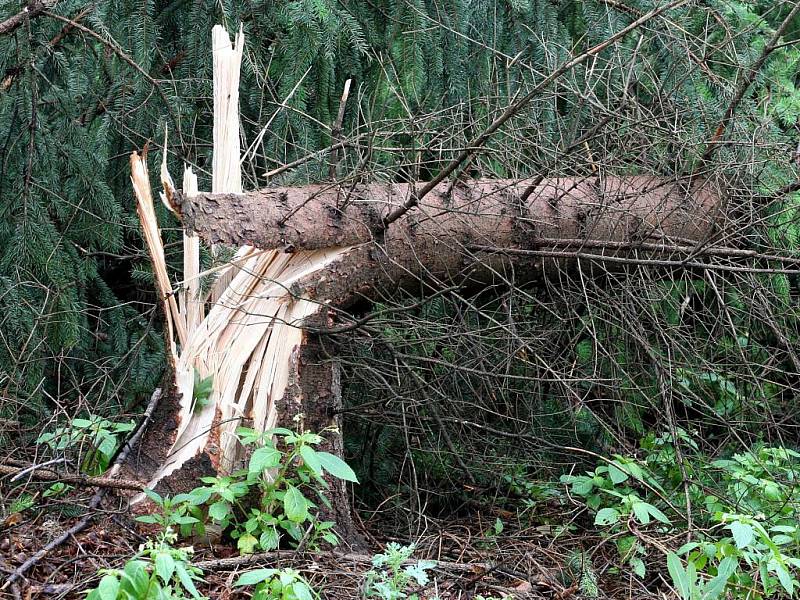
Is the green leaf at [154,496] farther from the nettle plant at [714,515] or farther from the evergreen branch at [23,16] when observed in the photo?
the evergreen branch at [23,16]

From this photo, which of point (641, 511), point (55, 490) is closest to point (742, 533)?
point (641, 511)

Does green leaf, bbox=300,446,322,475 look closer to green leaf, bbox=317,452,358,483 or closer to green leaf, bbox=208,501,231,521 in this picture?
green leaf, bbox=317,452,358,483

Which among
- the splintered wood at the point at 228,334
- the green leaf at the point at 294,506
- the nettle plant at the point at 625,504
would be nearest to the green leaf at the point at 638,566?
the nettle plant at the point at 625,504

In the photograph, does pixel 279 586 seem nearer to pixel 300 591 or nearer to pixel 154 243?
pixel 300 591

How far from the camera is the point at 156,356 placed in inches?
167

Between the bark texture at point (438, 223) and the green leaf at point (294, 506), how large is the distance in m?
0.76

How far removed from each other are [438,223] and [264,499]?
125 cm

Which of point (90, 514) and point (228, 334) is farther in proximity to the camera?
point (228, 334)

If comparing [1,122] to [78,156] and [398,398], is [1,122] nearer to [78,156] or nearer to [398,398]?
[78,156]

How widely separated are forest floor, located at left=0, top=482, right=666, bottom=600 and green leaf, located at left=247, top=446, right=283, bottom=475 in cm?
29

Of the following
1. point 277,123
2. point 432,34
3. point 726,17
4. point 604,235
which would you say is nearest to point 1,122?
point 277,123

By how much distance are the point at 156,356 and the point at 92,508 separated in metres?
1.30

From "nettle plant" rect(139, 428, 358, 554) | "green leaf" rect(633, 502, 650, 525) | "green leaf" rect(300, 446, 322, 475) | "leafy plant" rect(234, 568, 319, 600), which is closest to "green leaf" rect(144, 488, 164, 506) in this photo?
"nettle plant" rect(139, 428, 358, 554)

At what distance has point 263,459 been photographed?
2830mm
